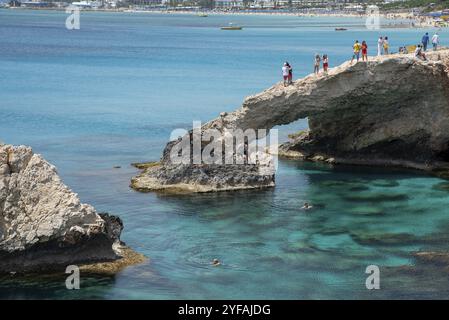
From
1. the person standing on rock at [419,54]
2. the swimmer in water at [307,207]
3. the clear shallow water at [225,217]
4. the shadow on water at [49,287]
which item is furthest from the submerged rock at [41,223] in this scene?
the person standing on rock at [419,54]

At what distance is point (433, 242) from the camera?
1591 inches

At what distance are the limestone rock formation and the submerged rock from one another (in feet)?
50.5

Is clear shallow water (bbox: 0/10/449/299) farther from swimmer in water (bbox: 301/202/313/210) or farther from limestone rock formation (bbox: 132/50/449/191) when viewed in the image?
limestone rock formation (bbox: 132/50/449/191)

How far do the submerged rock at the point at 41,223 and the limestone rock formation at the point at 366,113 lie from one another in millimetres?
15391

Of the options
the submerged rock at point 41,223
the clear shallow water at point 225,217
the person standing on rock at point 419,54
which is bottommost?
the clear shallow water at point 225,217

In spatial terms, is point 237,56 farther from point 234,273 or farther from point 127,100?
point 234,273

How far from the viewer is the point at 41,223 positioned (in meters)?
35.5

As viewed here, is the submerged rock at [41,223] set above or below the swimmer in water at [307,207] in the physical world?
above

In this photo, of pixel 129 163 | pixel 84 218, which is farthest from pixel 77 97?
pixel 84 218

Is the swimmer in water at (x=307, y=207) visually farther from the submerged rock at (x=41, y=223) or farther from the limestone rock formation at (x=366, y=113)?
the submerged rock at (x=41, y=223)

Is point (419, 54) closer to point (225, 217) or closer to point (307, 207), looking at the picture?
point (307, 207)

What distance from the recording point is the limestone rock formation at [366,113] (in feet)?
175

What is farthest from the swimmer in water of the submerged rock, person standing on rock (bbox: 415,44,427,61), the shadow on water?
the shadow on water

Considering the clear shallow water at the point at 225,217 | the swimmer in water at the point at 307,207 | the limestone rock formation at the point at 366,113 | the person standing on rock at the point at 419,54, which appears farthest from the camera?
the person standing on rock at the point at 419,54
